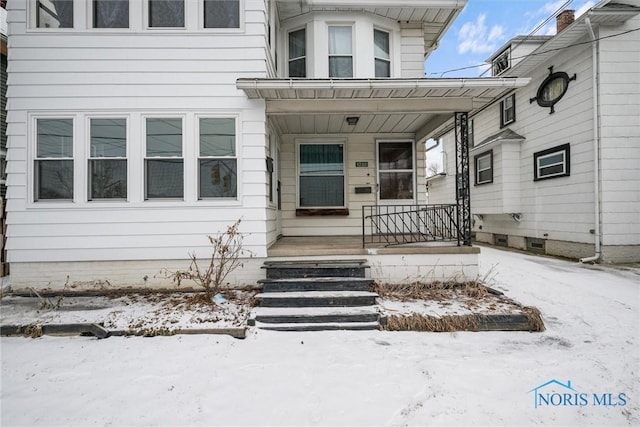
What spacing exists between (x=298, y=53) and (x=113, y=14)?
3407 millimetres

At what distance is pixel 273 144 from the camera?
5.50 metres

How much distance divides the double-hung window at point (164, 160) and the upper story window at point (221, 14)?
1.78 meters

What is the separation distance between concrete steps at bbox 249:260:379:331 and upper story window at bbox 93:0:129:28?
4.78m

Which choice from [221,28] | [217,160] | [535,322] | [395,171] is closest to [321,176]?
[395,171]

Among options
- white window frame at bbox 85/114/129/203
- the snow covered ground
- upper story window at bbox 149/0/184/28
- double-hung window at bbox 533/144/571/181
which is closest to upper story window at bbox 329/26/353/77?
upper story window at bbox 149/0/184/28

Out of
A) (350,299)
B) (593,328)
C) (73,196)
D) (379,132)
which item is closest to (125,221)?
(73,196)

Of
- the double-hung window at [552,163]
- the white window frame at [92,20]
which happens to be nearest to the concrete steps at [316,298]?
the white window frame at [92,20]

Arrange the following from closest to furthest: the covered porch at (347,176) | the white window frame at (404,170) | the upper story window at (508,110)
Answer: the covered porch at (347,176)
the white window frame at (404,170)
the upper story window at (508,110)

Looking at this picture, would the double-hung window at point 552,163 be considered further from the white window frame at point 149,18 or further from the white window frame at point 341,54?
the white window frame at point 149,18

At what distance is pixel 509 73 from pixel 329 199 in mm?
7598

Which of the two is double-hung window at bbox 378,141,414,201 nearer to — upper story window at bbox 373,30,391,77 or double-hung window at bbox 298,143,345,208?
double-hung window at bbox 298,143,345,208

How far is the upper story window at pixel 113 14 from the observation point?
463 cm

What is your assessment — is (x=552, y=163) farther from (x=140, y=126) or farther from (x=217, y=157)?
(x=140, y=126)

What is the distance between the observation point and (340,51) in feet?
19.9
